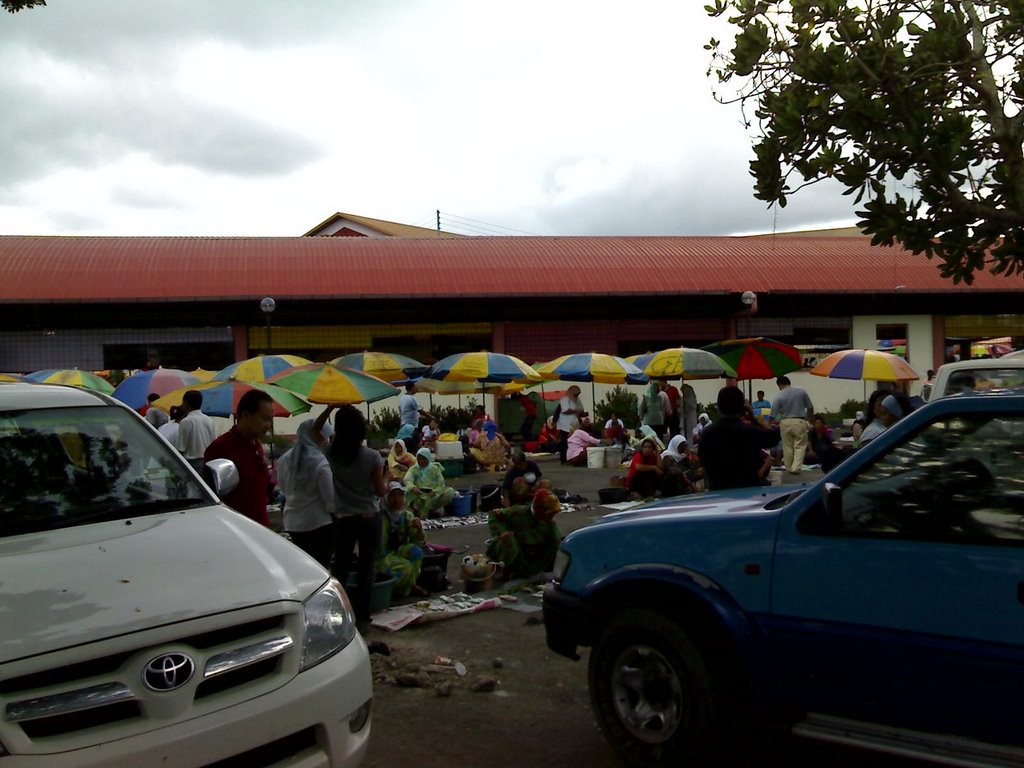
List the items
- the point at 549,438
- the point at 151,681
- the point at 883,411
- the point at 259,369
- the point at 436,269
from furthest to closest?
1. the point at 436,269
2. the point at 549,438
3. the point at 259,369
4. the point at 883,411
5. the point at 151,681

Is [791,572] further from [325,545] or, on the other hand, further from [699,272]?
[699,272]

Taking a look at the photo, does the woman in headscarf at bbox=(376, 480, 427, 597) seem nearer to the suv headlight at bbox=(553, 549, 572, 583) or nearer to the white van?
the suv headlight at bbox=(553, 549, 572, 583)

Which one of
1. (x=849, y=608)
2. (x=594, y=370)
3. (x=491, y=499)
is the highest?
(x=594, y=370)

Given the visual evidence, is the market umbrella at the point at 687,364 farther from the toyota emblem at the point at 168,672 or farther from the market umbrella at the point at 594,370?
the toyota emblem at the point at 168,672

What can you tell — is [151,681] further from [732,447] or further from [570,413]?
[570,413]

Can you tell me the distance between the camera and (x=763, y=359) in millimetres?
13023

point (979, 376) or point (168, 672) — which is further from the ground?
point (979, 376)

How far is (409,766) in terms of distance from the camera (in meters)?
4.61

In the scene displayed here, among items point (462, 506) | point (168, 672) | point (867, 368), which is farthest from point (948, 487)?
point (867, 368)

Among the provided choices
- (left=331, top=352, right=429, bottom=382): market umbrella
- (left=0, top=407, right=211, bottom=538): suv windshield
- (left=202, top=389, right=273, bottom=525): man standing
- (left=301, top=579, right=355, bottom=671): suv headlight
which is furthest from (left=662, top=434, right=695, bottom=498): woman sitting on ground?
(left=301, top=579, right=355, bottom=671): suv headlight

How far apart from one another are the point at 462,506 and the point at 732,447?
6.15 metres

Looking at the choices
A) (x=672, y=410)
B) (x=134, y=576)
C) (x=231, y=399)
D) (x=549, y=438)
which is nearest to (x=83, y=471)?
(x=134, y=576)

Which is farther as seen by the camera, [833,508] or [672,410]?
[672,410]

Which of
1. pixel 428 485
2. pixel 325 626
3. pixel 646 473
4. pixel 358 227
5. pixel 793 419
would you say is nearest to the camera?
pixel 325 626
